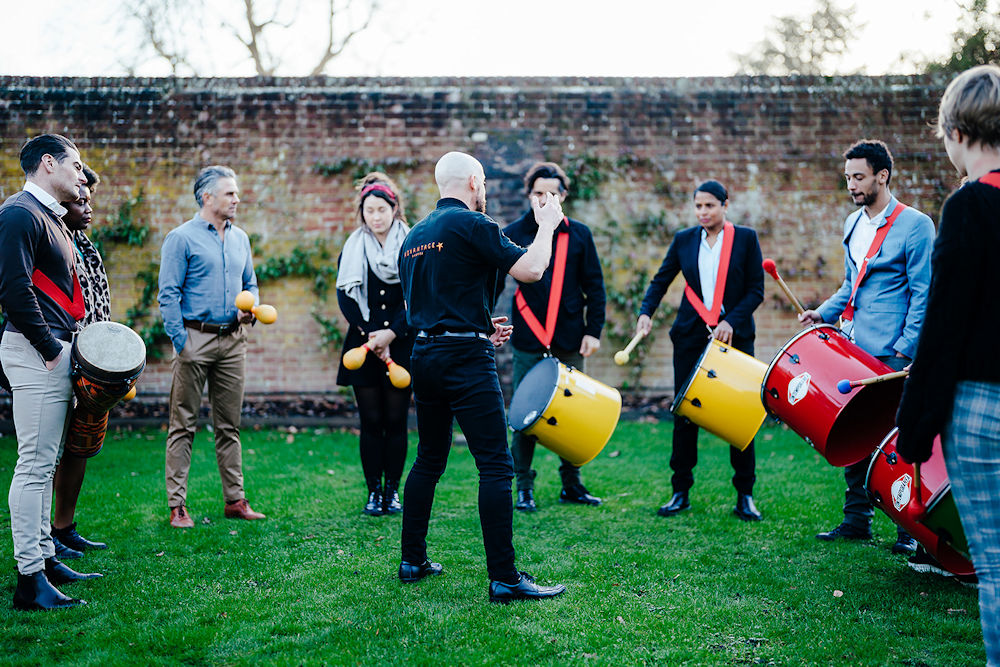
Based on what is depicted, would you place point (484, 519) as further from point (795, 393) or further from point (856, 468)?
point (856, 468)

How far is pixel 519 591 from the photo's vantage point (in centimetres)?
358

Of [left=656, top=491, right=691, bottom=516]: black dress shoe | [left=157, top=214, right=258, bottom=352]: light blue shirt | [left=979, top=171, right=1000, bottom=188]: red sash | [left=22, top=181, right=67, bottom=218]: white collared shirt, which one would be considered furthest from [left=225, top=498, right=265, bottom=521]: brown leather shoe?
[left=979, top=171, right=1000, bottom=188]: red sash

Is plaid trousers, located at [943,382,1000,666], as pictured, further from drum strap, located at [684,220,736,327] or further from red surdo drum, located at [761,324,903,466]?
drum strap, located at [684,220,736,327]

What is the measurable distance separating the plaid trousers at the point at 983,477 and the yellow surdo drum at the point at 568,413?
80.9 inches

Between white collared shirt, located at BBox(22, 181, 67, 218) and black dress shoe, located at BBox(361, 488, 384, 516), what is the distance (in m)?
2.53

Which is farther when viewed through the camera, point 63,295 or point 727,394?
point 727,394

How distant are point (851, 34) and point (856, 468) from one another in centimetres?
1915

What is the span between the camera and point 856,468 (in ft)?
15.4

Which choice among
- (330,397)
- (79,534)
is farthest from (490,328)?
(330,397)

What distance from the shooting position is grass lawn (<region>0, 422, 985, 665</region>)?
10.2 ft

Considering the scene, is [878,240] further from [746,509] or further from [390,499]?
[390,499]

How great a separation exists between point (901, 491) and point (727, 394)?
1.27 meters

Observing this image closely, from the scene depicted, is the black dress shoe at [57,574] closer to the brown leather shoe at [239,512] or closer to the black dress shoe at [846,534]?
the brown leather shoe at [239,512]

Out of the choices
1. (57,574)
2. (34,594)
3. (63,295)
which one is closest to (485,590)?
(34,594)
